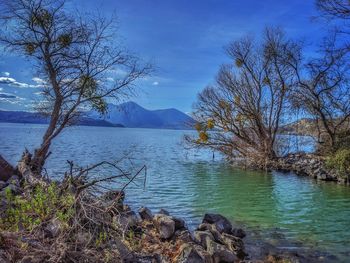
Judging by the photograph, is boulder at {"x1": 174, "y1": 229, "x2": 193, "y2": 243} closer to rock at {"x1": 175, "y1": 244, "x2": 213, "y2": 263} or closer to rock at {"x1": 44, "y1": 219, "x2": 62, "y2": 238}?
rock at {"x1": 175, "y1": 244, "x2": 213, "y2": 263}

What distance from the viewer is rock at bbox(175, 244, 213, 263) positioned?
7.03m

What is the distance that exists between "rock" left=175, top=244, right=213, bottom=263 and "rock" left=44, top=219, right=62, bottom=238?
2.30 metres

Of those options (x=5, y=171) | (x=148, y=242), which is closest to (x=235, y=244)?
(x=148, y=242)

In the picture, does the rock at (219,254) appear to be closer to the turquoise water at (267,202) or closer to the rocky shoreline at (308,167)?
the turquoise water at (267,202)

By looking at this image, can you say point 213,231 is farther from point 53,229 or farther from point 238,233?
point 53,229

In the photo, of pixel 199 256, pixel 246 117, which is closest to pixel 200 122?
pixel 246 117

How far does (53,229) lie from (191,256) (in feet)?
8.61

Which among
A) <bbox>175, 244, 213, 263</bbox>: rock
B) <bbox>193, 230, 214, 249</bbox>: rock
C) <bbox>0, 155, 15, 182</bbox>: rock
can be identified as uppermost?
<bbox>0, 155, 15, 182</bbox>: rock

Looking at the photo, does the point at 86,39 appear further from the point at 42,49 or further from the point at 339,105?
the point at 339,105

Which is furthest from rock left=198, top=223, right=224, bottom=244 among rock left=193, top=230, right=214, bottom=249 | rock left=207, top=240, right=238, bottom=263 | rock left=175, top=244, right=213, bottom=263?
rock left=175, top=244, right=213, bottom=263

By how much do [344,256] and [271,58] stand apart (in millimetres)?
25240

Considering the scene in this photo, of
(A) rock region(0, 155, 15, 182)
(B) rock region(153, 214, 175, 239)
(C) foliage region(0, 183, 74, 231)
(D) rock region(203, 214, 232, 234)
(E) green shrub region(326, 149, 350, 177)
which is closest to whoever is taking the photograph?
(C) foliage region(0, 183, 74, 231)

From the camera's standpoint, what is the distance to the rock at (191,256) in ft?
23.1

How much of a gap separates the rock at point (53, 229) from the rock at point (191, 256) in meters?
2.30
